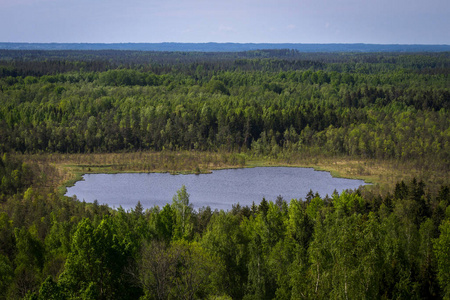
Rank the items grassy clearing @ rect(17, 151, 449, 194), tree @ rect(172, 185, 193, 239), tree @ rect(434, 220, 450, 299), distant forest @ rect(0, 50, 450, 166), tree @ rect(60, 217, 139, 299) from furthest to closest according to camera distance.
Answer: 1. distant forest @ rect(0, 50, 450, 166)
2. grassy clearing @ rect(17, 151, 449, 194)
3. tree @ rect(172, 185, 193, 239)
4. tree @ rect(434, 220, 450, 299)
5. tree @ rect(60, 217, 139, 299)

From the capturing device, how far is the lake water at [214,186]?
212 ft

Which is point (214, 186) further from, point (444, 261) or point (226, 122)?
point (444, 261)

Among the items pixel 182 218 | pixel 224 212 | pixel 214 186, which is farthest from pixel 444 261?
pixel 214 186

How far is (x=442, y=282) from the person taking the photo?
27859 mm

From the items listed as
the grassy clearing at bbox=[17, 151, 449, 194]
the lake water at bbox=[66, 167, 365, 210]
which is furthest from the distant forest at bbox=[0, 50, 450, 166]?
the lake water at bbox=[66, 167, 365, 210]

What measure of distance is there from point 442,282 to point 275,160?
6412 cm

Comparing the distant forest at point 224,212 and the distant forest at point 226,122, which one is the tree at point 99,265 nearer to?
the distant forest at point 224,212

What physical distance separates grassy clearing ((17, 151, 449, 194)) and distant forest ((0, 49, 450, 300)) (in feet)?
4.05

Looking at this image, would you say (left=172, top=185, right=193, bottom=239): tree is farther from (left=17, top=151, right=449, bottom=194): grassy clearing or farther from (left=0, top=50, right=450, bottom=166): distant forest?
(left=0, top=50, right=450, bottom=166): distant forest

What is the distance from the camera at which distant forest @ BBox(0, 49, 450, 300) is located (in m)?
25.9

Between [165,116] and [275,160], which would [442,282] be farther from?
[165,116]

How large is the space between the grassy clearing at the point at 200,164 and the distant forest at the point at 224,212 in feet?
4.05

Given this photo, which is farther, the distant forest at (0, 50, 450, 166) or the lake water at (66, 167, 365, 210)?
the distant forest at (0, 50, 450, 166)

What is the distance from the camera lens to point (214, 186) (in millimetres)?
73312
